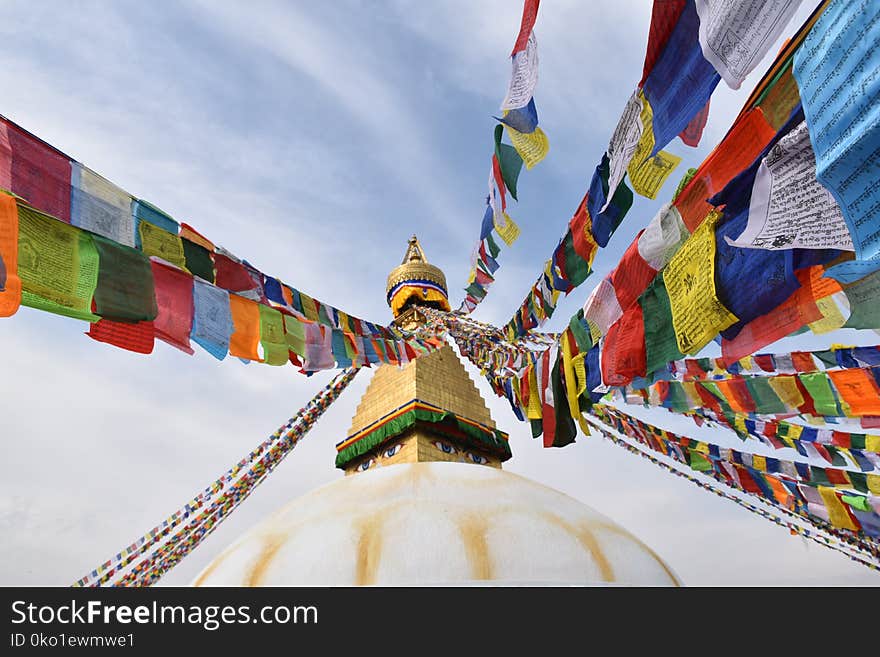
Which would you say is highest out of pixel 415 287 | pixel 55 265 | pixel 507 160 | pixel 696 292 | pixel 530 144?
pixel 415 287

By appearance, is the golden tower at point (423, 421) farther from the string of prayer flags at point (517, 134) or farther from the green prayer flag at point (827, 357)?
the green prayer flag at point (827, 357)

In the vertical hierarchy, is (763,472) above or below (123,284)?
below

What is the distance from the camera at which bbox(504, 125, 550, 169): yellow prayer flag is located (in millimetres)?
2826

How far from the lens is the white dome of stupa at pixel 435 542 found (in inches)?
183

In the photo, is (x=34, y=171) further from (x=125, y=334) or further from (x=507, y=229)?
(x=507, y=229)

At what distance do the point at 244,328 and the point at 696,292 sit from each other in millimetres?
2389

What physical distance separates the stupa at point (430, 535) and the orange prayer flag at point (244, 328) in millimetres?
2544

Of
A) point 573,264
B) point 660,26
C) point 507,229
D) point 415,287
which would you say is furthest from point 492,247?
point 415,287

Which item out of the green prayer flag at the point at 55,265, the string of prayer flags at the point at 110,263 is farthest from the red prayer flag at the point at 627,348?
the green prayer flag at the point at 55,265

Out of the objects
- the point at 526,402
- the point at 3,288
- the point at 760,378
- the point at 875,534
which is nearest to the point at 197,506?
the point at 526,402

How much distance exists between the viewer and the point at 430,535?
16.1 ft

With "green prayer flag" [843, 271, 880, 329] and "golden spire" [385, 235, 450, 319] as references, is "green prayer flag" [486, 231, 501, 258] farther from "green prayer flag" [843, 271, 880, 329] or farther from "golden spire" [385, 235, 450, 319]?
"golden spire" [385, 235, 450, 319]
